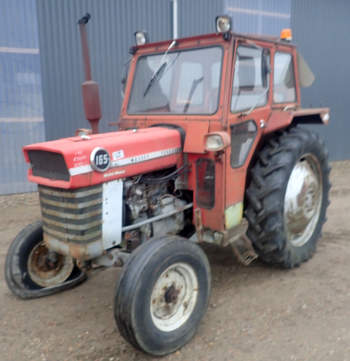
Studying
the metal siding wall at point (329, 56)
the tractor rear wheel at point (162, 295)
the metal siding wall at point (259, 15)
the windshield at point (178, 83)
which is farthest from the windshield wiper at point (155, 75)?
the metal siding wall at point (329, 56)

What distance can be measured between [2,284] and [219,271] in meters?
2.02

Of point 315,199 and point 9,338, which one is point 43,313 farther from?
point 315,199

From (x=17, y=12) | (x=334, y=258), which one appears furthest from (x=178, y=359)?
(x=17, y=12)

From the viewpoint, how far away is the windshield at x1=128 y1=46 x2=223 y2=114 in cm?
323

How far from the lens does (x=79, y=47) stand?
22.5 feet

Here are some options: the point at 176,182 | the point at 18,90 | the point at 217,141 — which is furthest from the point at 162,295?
the point at 18,90

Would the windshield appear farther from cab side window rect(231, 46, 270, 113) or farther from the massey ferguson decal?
→ the massey ferguson decal

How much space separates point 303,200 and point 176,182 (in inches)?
53.4

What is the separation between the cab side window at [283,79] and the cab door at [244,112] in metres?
0.20

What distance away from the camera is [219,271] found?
382 cm

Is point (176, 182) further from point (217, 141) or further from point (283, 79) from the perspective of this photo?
point (283, 79)

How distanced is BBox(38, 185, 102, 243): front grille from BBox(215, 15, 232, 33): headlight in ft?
5.15

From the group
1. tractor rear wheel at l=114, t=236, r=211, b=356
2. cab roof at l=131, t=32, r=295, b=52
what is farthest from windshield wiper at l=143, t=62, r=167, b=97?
tractor rear wheel at l=114, t=236, r=211, b=356

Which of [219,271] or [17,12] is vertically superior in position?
[17,12]
